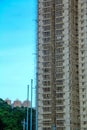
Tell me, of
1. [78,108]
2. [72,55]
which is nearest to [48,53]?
[72,55]

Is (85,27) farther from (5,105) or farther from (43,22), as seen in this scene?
(5,105)

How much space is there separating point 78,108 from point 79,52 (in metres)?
5.89

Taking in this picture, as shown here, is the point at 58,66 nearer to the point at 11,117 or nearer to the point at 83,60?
the point at 83,60

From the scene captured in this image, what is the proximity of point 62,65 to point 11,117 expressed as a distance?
867 centimetres

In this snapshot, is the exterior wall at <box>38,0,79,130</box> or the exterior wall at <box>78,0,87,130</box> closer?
the exterior wall at <box>78,0,87,130</box>

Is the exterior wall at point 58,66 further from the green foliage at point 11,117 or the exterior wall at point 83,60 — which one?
the green foliage at point 11,117

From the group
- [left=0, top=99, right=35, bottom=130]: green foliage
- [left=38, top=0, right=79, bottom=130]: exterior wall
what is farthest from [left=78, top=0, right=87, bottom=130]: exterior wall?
[left=0, top=99, right=35, bottom=130]: green foliage

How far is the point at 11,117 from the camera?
2005 inches

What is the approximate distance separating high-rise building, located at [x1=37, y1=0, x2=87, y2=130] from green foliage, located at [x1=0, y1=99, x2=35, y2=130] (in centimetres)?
402

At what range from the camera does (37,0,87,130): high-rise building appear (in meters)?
46.2

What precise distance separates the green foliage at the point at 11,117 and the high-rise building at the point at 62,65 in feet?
13.2

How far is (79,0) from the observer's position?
50.2 m

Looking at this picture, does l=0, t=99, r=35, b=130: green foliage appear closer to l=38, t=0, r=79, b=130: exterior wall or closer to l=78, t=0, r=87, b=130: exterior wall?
l=38, t=0, r=79, b=130: exterior wall

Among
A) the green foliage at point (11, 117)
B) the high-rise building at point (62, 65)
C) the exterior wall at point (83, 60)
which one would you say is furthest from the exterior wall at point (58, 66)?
the green foliage at point (11, 117)
